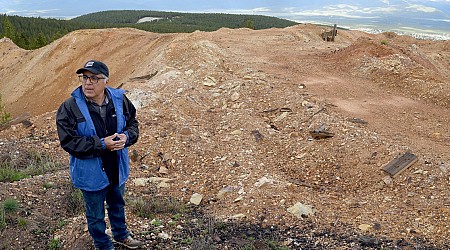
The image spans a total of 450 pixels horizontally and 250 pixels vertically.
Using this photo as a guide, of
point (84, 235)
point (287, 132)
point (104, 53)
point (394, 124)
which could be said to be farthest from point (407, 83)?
point (104, 53)

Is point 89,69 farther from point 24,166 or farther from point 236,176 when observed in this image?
point 24,166

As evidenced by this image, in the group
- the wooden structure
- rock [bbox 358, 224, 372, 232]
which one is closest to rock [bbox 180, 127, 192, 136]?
rock [bbox 358, 224, 372, 232]

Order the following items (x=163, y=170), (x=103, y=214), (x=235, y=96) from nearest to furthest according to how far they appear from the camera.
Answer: (x=103, y=214), (x=163, y=170), (x=235, y=96)

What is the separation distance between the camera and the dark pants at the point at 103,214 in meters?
3.76

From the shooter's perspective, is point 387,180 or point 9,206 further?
point 387,180

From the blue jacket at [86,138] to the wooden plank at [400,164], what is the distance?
14.1 feet

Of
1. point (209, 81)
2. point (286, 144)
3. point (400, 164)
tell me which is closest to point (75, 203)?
point (286, 144)

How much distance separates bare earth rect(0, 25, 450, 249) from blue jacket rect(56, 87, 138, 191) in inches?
42.2

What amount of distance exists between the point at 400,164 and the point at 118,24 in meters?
83.3

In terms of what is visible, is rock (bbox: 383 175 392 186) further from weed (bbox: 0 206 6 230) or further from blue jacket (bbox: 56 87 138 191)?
weed (bbox: 0 206 6 230)

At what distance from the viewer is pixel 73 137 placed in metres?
3.41

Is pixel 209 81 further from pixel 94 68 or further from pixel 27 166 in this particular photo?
pixel 94 68

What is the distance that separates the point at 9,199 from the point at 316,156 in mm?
4884

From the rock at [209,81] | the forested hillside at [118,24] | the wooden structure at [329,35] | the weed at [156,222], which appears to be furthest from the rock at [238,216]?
the forested hillside at [118,24]
